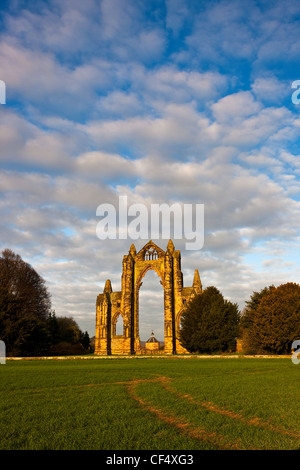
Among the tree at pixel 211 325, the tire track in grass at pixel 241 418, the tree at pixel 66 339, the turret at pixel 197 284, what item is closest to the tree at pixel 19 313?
the tree at pixel 66 339

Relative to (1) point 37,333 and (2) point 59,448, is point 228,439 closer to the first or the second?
(2) point 59,448

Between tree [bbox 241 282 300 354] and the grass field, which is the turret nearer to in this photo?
tree [bbox 241 282 300 354]

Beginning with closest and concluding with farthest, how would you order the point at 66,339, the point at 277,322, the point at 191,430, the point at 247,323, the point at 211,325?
the point at 191,430 < the point at 277,322 < the point at 211,325 < the point at 247,323 < the point at 66,339

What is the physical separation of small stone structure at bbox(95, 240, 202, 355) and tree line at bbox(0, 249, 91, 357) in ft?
24.7

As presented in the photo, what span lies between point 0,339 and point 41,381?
2237cm

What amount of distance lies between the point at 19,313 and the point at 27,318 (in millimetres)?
952

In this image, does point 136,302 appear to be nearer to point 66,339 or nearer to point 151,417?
point 66,339

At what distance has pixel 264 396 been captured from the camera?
8680 mm

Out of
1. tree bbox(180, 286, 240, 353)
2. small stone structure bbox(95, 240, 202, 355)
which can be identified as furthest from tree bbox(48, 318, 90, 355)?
tree bbox(180, 286, 240, 353)

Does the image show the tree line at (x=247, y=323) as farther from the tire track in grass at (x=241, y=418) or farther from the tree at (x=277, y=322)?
the tire track in grass at (x=241, y=418)

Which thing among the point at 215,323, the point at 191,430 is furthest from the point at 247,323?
the point at 191,430

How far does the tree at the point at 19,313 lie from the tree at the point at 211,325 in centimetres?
1545

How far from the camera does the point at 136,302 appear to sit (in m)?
45.9

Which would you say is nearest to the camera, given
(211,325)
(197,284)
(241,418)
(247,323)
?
(241,418)
